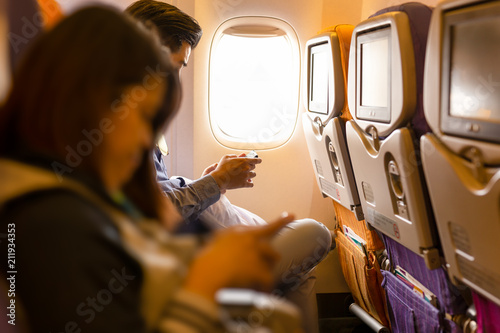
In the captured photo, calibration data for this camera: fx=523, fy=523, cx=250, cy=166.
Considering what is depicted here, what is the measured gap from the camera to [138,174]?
0.62 m

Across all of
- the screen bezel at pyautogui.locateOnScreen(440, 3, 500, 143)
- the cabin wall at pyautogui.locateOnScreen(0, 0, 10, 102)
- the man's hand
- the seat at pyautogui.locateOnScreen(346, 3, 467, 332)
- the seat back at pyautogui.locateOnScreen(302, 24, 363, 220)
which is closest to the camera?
the cabin wall at pyautogui.locateOnScreen(0, 0, 10, 102)

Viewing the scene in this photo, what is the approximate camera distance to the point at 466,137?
142 centimetres

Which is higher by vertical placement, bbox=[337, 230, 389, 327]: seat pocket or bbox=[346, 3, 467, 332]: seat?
bbox=[346, 3, 467, 332]: seat

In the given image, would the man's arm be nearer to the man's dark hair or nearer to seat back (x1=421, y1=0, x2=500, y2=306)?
the man's dark hair

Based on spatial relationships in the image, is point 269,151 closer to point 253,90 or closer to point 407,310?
point 253,90

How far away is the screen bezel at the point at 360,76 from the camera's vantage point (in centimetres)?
187

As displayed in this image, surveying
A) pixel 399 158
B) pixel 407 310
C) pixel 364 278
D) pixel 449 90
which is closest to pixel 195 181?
pixel 399 158

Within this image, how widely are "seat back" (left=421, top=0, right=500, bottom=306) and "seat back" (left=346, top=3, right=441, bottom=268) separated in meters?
0.13

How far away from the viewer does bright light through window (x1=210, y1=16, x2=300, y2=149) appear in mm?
3320

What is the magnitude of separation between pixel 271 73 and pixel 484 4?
2118 mm

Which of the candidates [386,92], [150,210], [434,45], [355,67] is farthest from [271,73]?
[150,210]

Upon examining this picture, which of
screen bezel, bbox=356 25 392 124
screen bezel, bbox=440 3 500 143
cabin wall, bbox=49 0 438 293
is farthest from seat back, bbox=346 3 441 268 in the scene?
cabin wall, bbox=49 0 438 293

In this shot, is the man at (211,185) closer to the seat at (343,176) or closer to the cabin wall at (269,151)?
the seat at (343,176)

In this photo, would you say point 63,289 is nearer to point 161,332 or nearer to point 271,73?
point 161,332
